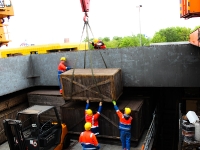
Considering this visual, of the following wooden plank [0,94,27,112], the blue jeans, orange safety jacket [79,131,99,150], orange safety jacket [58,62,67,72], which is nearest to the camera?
orange safety jacket [79,131,99,150]

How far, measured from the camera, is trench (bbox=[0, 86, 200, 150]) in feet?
30.9

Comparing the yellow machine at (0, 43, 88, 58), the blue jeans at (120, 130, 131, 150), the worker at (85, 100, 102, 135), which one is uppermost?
the yellow machine at (0, 43, 88, 58)

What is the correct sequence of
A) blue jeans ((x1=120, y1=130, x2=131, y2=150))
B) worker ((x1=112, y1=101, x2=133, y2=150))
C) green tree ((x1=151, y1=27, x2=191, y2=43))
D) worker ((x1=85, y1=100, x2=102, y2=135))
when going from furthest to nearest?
green tree ((x1=151, y1=27, x2=191, y2=43)), worker ((x1=85, y1=100, x2=102, y2=135)), blue jeans ((x1=120, y1=130, x2=131, y2=150)), worker ((x1=112, y1=101, x2=133, y2=150))

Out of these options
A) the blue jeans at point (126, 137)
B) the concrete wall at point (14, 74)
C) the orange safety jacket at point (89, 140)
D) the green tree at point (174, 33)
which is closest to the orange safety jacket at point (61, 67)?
the concrete wall at point (14, 74)

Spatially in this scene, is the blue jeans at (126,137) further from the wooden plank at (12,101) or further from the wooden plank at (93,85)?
the wooden plank at (12,101)

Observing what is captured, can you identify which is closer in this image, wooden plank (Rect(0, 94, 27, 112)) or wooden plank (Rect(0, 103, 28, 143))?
wooden plank (Rect(0, 103, 28, 143))

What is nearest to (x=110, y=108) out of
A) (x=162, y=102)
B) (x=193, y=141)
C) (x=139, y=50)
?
(x=139, y=50)

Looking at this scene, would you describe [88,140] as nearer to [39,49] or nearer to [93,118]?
[93,118]

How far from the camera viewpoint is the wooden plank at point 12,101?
9211mm

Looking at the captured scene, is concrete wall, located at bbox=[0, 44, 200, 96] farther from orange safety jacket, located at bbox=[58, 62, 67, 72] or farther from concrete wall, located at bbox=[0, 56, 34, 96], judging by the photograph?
orange safety jacket, located at bbox=[58, 62, 67, 72]

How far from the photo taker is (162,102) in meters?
10.4

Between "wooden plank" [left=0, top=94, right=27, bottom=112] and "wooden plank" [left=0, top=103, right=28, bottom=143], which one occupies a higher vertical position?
"wooden plank" [left=0, top=94, right=27, bottom=112]

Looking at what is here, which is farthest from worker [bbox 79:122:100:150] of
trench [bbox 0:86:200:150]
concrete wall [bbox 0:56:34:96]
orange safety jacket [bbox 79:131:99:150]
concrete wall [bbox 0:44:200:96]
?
concrete wall [bbox 0:56:34:96]

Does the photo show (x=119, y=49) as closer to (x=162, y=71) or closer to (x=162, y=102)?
(x=162, y=71)
